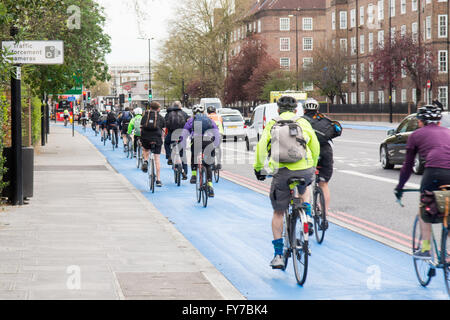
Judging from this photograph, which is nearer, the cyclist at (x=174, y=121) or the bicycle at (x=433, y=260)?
the bicycle at (x=433, y=260)

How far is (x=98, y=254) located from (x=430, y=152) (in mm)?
3726

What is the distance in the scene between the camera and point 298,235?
711cm

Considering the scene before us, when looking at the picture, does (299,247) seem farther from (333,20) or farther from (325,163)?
(333,20)

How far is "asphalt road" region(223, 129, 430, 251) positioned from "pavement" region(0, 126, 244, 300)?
8.95 feet

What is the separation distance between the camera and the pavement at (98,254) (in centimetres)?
645

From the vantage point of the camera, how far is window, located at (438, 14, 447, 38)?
60.0m

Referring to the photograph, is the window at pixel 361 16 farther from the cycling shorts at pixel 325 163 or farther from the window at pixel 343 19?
the cycling shorts at pixel 325 163

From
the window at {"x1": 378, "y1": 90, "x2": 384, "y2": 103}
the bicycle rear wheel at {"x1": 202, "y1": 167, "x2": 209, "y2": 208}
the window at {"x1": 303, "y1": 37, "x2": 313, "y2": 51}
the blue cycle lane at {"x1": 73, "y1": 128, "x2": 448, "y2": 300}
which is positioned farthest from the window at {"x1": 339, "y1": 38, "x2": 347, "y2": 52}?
the blue cycle lane at {"x1": 73, "y1": 128, "x2": 448, "y2": 300}

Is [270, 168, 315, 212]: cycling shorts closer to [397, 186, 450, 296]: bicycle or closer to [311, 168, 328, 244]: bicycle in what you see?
[397, 186, 450, 296]: bicycle

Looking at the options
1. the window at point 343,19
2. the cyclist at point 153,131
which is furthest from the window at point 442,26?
the cyclist at point 153,131

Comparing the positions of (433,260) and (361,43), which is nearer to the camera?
(433,260)

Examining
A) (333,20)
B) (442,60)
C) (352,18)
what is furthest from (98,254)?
(333,20)

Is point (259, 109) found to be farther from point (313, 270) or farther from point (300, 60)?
point (300, 60)

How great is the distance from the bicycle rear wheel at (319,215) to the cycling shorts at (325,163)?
32 cm
